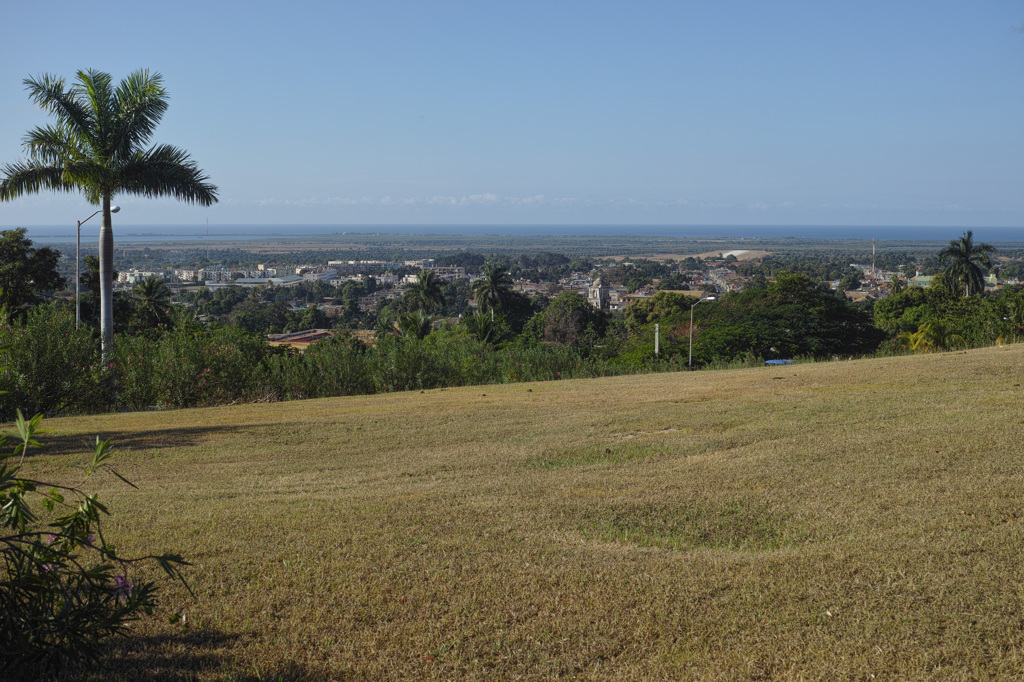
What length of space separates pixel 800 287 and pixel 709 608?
48.2 m

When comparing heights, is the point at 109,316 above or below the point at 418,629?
above

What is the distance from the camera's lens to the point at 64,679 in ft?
14.4

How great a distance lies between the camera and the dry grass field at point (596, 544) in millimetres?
4852

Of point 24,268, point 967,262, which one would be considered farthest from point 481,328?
point 967,262

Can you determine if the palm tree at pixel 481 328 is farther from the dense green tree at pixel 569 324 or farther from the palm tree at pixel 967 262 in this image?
the palm tree at pixel 967 262

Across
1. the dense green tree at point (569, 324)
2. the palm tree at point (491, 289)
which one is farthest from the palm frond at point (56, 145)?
the palm tree at point (491, 289)

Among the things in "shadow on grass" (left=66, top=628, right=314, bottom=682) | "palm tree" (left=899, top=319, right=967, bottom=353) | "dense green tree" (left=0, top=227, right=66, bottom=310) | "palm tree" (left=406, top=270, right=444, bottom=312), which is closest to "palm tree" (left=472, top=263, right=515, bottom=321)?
"palm tree" (left=406, top=270, right=444, bottom=312)

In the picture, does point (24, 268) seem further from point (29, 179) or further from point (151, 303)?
point (29, 179)

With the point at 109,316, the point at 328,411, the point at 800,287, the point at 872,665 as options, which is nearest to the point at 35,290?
the point at 109,316

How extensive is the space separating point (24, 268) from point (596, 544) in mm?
33829

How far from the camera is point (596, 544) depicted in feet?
22.4

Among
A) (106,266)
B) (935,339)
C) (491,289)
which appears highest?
(106,266)

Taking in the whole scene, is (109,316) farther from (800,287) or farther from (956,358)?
(800,287)

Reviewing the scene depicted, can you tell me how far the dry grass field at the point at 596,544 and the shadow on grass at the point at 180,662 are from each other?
2 centimetres
